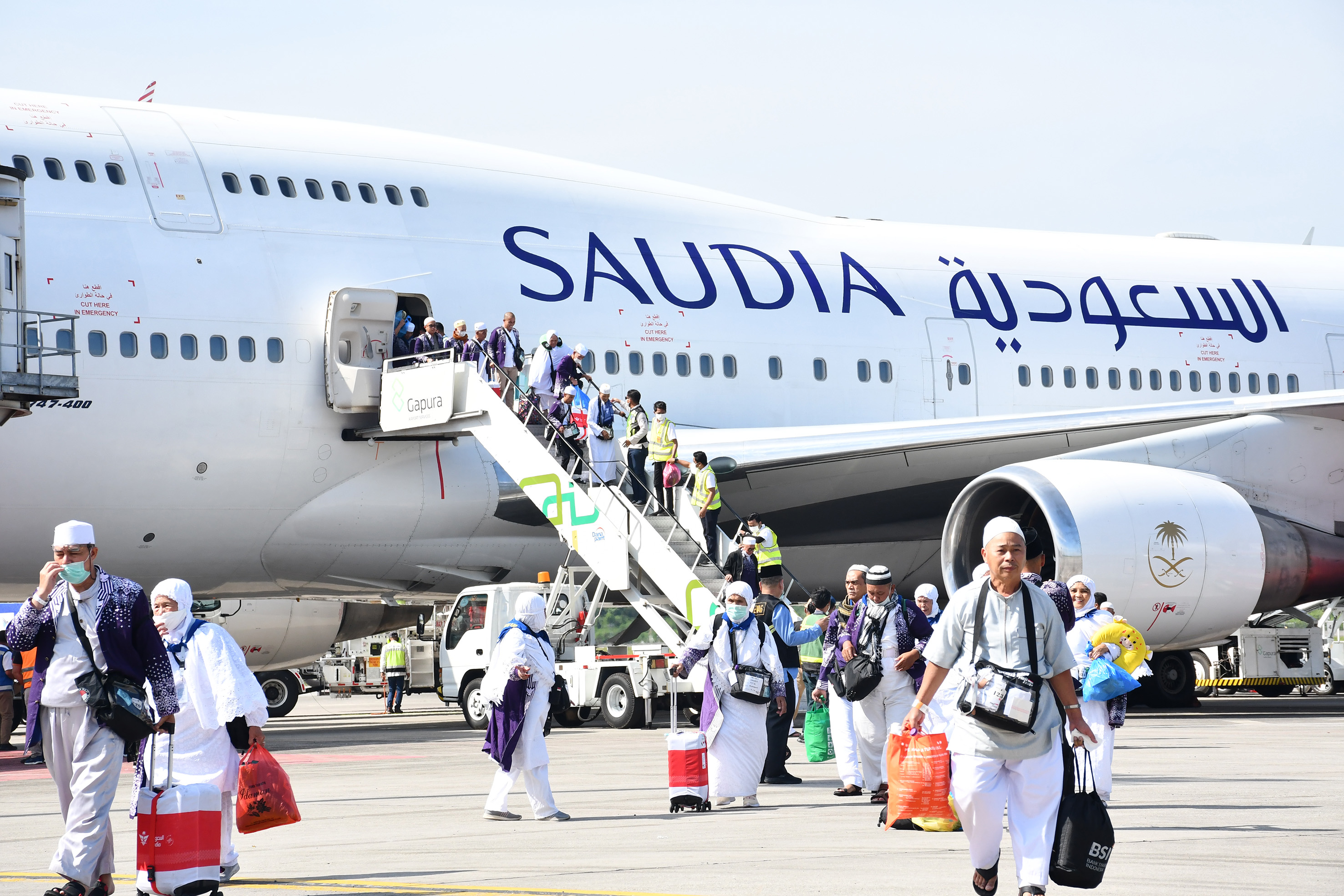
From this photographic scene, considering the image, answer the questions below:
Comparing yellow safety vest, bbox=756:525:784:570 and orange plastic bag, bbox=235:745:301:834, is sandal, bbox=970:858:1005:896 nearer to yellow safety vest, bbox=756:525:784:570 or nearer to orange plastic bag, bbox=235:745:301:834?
orange plastic bag, bbox=235:745:301:834

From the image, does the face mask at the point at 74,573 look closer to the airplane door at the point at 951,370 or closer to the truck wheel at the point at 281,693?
the airplane door at the point at 951,370

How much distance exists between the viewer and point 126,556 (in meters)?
15.5

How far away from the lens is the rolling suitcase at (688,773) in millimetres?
9320

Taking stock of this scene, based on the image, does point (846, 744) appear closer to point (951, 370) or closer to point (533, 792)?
point (533, 792)

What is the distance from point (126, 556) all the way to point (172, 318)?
2256mm

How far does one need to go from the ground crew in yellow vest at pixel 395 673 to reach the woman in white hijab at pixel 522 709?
57.2ft

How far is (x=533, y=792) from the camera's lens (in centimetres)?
918

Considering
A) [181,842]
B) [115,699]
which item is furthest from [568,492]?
[181,842]

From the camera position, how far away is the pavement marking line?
6344 millimetres

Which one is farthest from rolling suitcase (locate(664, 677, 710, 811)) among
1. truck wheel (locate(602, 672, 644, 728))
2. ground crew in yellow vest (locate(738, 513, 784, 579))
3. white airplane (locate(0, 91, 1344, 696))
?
truck wheel (locate(602, 672, 644, 728))

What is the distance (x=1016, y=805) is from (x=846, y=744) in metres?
4.42

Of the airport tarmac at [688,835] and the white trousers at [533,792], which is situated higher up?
the white trousers at [533,792]

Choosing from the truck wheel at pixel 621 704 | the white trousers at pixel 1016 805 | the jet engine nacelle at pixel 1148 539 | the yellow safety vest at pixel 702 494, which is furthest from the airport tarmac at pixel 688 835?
the truck wheel at pixel 621 704

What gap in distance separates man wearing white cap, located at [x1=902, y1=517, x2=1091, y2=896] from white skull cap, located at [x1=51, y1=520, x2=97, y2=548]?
129 inches
